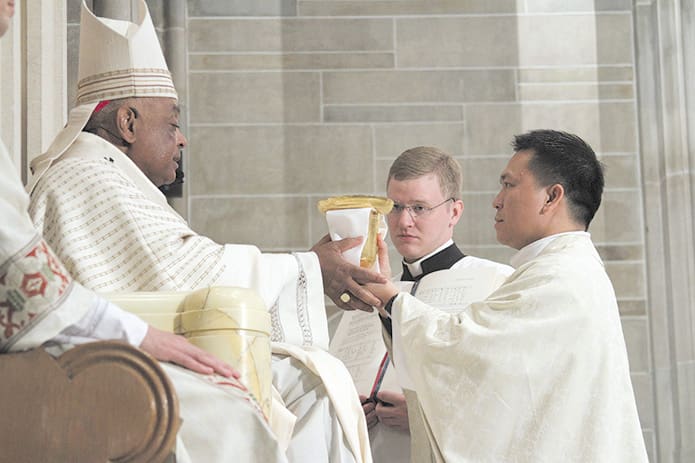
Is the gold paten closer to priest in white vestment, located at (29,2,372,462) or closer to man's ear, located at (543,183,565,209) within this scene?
priest in white vestment, located at (29,2,372,462)

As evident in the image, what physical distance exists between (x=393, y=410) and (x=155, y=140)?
55.0 inches

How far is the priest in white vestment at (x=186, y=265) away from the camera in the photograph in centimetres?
359

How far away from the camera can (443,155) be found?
209 inches

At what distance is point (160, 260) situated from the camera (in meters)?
3.60

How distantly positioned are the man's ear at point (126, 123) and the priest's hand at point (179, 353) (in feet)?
4.81

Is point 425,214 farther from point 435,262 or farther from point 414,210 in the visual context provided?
point 435,262

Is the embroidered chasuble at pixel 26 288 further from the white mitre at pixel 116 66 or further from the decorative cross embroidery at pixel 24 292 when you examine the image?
the white mitre at pixel 116 66

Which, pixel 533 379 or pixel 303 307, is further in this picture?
pixel 533 379

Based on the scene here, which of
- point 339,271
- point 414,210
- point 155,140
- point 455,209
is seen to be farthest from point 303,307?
point 455,209

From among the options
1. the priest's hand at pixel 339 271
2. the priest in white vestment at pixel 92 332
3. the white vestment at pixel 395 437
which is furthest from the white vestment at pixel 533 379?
the priest in white vestment at pixel 92 332

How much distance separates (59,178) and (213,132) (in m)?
3.47

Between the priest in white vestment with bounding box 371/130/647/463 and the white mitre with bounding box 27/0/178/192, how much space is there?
1.12 m

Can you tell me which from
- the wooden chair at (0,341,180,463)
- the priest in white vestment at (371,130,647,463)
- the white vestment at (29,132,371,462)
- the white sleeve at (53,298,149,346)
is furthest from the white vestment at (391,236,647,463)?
the wooden chair at (0,341,180,463)

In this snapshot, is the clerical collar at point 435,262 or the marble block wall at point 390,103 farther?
the marble block wall at point 390,103
